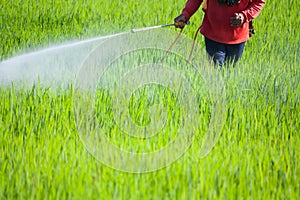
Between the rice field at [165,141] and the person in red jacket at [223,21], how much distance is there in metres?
0.13

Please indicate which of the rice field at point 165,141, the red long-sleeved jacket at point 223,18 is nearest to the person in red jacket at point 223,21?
the red long-sleeved jacket at point 223,18

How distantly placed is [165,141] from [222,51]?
1448 millimetres

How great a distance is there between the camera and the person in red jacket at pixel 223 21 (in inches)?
162

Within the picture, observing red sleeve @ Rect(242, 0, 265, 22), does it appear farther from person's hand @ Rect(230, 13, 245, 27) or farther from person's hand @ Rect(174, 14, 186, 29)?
person's hand @ Rect(174, 14, 186, 29)

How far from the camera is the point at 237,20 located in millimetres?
4066

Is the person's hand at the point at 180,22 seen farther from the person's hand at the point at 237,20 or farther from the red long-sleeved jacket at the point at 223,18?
the person's hand at the point at 237,20

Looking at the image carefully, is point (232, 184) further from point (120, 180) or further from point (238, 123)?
point (238, 123)

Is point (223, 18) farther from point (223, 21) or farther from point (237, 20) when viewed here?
point (237, 20)

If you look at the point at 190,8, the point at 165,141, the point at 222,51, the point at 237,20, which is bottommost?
the point at 165,141

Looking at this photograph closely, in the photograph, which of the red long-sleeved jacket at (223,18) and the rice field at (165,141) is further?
the red long-sleeved jacket at (223,18)

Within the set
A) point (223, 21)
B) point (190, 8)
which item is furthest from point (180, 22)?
point (223, 21)

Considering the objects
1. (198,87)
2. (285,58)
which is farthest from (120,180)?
(285,58)

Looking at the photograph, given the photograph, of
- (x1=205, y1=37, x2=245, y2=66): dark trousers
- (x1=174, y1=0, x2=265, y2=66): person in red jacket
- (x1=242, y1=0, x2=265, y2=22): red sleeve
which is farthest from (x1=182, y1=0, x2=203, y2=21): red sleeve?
(x1=242, y1=0, x2=265, y2=22): red sleeve

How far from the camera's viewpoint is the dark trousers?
426cm
